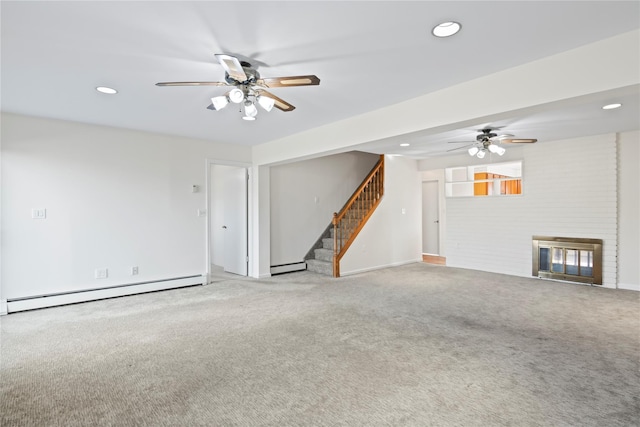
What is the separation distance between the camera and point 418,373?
8.69ft

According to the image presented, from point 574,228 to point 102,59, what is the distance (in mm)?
7338

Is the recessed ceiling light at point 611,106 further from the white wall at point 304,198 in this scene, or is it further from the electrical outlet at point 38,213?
the electrical outlet at point 38,213

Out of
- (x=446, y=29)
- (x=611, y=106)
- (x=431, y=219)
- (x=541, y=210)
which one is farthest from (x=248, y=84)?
(x=431, y=219)

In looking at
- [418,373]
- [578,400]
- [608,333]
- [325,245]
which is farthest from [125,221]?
[608,333]

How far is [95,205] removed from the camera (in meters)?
4.79

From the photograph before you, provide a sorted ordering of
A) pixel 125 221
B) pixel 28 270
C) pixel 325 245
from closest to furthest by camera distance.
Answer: pixel 28 270 → pixel 125 221 → pixel 325 245

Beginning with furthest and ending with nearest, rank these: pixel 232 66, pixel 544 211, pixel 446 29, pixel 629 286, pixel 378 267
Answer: pixel 378 267, pixel 544 211, pixel 629 286, pixel 232 66, pixel 446 29

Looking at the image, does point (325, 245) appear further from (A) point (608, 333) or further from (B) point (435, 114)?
(A) point (608, 333)

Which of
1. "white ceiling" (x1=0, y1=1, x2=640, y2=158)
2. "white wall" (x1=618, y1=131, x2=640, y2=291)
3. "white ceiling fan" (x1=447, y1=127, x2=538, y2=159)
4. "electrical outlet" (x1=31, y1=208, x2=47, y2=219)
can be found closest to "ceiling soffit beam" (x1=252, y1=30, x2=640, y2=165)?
"white ceiling" (x1=0, y1=1, x2=640, y2=158)

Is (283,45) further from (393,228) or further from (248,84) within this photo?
(393,228)

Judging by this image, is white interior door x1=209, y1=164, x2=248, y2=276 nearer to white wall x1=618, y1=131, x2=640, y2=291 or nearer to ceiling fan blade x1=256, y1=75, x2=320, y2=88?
ceiling fan blade x1=256, y1=75, x2=320, y2=88

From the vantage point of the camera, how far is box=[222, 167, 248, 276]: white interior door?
21.6 ft

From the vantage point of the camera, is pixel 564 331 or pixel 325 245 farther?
pixel 325 245

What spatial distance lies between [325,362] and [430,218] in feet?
24.3
